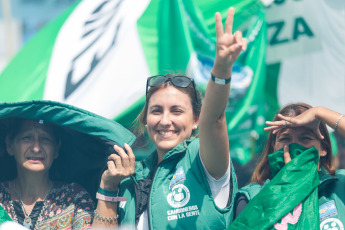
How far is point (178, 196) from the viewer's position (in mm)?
2221

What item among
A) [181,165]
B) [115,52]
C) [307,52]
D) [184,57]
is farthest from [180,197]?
[307,52]

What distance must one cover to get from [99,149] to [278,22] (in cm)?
337

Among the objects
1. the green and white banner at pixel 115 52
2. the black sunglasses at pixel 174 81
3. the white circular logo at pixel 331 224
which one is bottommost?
the white circular logo at pixel 331 224

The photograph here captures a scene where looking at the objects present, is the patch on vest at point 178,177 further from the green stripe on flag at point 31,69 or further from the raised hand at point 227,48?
the green stripe on flag at point 31,69

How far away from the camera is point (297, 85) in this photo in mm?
5727

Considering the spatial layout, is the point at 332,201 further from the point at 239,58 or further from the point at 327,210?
the point at 239,58

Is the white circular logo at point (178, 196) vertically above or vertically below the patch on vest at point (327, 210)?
above

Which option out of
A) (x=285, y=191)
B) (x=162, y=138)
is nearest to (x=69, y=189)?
(x=162, y=138)

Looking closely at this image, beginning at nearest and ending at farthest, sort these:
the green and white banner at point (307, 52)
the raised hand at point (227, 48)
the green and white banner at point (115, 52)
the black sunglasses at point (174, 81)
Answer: the raised hand at point (227, 48)
the black sunglasses at point (174, 81)
the green and white banner at point (115, 52)
the green and white banner at point (307, 52)

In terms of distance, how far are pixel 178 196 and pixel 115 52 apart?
85.9 inches

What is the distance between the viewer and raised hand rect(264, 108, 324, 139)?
2.24 metres

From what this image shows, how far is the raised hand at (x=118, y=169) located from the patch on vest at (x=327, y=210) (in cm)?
77

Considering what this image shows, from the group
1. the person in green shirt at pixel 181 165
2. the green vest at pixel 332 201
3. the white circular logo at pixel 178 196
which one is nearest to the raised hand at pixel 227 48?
the person in green shirt at pixel 181 165

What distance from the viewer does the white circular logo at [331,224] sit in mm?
2090
